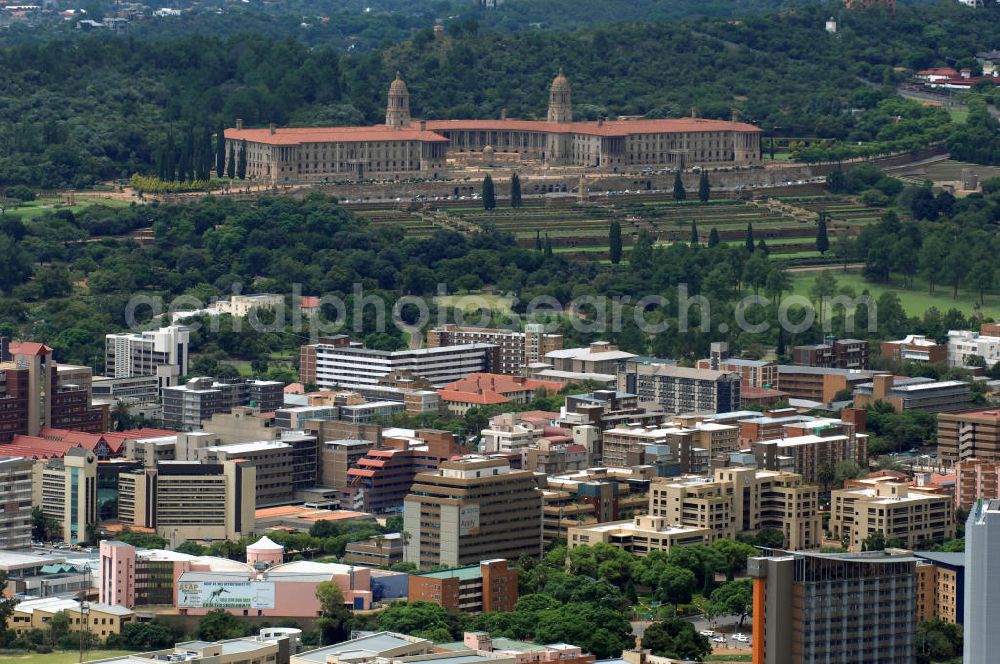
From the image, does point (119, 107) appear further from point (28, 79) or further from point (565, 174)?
point (565, 174)

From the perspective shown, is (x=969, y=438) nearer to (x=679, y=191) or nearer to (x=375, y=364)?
(x=375, y=364)

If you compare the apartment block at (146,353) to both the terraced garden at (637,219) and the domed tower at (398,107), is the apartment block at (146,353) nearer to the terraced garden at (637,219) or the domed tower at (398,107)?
the terraced garden at (637,219)

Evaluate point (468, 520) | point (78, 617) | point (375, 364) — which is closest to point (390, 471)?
point (468, 520)

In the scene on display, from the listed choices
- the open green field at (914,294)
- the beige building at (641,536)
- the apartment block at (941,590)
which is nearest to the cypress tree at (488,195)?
the open green field at (914,294)

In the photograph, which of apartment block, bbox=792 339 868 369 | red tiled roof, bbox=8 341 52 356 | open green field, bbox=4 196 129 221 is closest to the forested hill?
open green field, bbox=4 196 129 221

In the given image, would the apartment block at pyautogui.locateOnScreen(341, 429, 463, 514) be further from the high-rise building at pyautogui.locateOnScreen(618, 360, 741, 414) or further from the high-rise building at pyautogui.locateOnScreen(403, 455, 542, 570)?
the high-rise building at pyautogui.locateOnScreen(618, 360, 741, 414)
